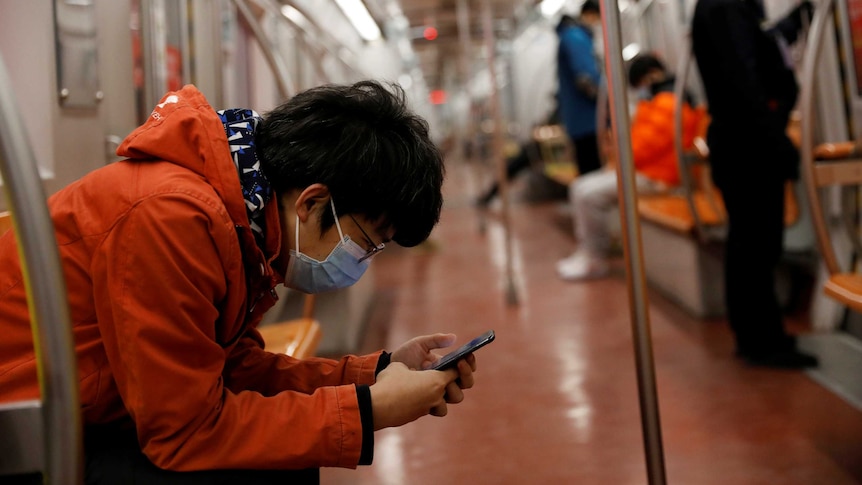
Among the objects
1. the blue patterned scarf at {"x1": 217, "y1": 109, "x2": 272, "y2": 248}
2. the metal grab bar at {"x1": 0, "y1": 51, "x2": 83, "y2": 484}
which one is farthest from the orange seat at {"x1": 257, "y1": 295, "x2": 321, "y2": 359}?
the metal grab bar at {"x1": 0, "y1": 51, "x2": 83, "y2": 484}

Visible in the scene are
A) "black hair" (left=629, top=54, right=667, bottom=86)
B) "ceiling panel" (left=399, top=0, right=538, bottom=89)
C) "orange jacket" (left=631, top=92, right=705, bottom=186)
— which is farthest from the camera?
"ceiling panel" (left=399, top=0, right=538, bottom=89)

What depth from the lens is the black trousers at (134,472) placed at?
0.97 m

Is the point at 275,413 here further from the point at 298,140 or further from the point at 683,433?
the point at 683,433

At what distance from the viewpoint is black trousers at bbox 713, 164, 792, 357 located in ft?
8.70

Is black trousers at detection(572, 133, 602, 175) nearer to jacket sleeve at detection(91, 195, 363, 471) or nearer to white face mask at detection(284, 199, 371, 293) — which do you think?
white face mask at detection(284, 199, 371, 293)

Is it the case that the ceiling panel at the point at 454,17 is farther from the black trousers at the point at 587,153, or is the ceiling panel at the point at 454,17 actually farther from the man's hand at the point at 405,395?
the man's hand at the point at 405,395

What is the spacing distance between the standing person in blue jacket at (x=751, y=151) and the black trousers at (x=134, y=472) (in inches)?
84.2

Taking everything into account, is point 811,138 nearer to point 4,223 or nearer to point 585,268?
point 4,223

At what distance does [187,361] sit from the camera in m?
0.94

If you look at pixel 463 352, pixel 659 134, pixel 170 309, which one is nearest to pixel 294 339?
pixel 463 352

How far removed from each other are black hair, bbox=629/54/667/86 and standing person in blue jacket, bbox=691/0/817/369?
1366mm

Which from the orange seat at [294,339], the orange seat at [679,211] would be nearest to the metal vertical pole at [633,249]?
the orange seat at [294,339]

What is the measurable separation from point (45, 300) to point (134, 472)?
348 millimetres

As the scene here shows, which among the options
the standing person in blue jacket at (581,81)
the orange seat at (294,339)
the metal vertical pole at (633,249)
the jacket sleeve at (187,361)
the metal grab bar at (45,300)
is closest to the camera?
the metal grab bar at (45,300)
